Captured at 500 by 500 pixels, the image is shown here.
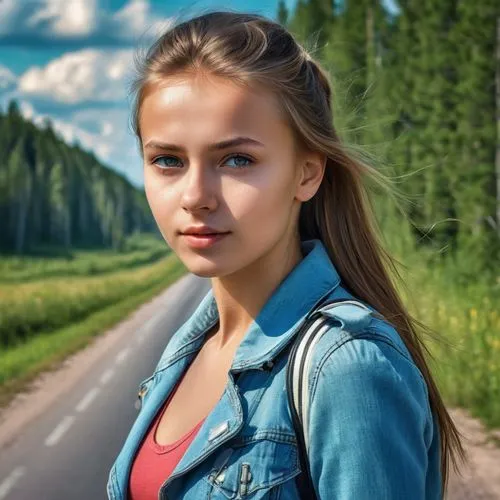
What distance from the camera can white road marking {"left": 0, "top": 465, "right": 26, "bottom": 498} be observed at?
905 centimetres

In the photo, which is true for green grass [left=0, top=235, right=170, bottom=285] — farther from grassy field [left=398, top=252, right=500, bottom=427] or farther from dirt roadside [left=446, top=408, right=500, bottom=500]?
dirt roadside [left=446, top=408, right=500, bottom=500]

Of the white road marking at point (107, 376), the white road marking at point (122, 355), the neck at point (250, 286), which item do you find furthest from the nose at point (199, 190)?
the white road marking at point (122, 355)

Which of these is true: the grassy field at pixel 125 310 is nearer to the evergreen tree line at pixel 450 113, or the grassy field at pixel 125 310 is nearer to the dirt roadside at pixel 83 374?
the dirt roadside at pixel 83 374

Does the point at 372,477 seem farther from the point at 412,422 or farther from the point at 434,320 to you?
the point at 434,320

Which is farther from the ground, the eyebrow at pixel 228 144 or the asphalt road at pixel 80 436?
the eyebrow at pixel 228 144

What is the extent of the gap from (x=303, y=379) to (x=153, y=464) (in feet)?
1.59

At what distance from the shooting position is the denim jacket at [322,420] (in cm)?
158

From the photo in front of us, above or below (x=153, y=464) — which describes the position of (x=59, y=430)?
below

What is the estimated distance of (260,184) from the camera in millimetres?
1855

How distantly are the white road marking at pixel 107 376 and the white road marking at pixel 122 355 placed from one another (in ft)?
2.63

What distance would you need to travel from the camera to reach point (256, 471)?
5.53 feet

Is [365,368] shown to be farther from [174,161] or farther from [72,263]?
[72,263]

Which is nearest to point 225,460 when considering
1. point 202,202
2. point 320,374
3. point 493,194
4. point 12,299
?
point 320,374

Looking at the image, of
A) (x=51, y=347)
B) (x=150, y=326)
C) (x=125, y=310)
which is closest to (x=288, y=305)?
(x=51, y=347)
